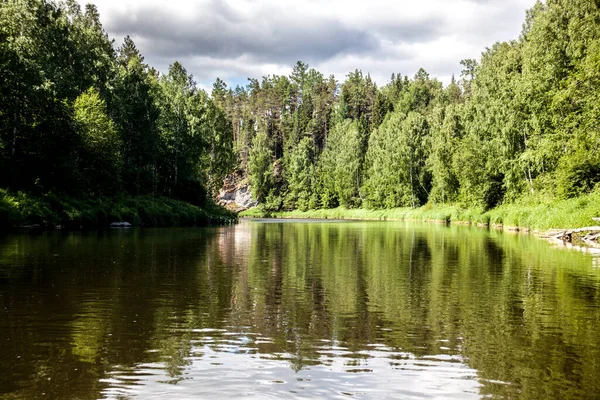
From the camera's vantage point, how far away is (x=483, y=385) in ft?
20.5

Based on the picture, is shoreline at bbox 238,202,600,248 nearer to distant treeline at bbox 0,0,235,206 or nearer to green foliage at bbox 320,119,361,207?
green foliage at bbox 320,119,361,207

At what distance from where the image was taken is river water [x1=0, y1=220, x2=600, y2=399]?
6148 millimetres

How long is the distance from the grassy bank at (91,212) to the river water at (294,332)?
20.6 meters

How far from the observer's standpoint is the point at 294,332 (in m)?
8.79

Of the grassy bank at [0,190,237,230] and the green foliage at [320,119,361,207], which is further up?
the green foliage at [320,119,361,207]

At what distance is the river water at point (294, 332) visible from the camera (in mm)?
6148

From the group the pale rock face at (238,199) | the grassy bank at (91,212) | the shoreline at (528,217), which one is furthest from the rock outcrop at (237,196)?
the grassy bank at (91,212)

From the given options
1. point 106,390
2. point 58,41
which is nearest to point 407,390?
point 106,390

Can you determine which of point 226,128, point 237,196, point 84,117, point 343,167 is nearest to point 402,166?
point 343,167

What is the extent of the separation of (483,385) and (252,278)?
970 centimetres

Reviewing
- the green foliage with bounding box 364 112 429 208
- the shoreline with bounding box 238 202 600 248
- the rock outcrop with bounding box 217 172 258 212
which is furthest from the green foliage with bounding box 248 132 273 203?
the shoreline with bounding box 238 202 600 248

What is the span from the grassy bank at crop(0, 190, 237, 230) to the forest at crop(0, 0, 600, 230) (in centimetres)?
91

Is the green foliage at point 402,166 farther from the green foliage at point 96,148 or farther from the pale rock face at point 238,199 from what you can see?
the green foliage at point 96,148

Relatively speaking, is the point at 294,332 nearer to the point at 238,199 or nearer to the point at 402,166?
the point at 402,166
